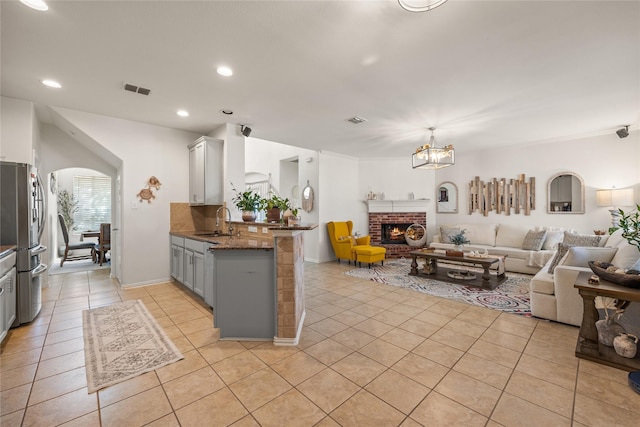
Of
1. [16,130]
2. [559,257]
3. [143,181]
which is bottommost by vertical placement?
[559,257]

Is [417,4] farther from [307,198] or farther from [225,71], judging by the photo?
[307,198]

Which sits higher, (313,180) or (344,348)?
(313,180)

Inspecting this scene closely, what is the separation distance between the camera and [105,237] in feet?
20.2

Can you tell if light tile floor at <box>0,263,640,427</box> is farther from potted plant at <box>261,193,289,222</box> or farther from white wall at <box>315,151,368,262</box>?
white wall at <box>315,151,368,262</box>

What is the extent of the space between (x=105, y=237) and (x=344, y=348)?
633 centimetres

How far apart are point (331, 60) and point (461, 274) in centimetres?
418

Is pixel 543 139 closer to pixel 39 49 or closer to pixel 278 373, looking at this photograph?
pixel 278 373

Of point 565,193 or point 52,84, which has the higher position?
point 52,84

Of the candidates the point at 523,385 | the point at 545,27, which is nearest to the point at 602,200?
the point at 545,27

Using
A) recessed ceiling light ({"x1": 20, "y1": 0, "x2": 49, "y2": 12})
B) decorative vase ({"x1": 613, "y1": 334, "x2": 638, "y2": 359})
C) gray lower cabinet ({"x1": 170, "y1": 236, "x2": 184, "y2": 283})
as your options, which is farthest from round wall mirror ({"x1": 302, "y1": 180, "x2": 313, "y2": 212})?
decorative vase ({"x1": 613, "y1": 334, "x2": 638, "y2": 359})

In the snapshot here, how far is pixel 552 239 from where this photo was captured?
5.18 m

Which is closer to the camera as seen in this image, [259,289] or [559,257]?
[259,289]

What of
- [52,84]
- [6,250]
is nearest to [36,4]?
[52,84]

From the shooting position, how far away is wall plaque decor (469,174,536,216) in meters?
5.85
